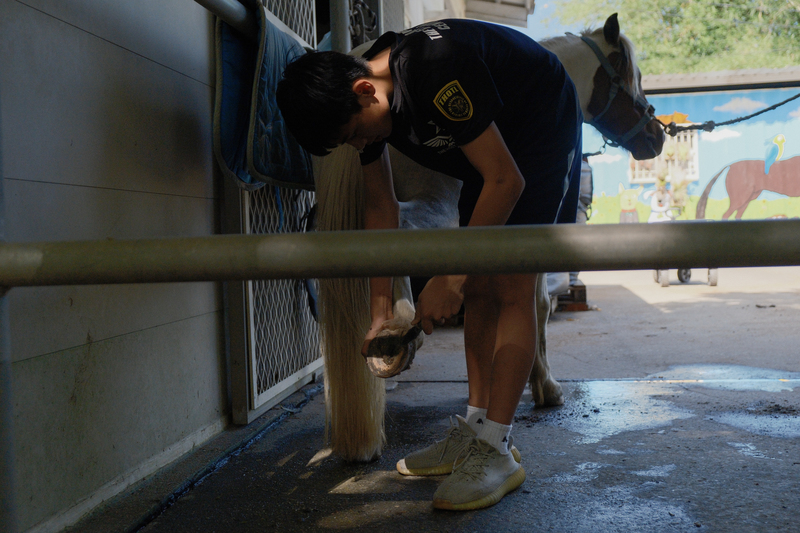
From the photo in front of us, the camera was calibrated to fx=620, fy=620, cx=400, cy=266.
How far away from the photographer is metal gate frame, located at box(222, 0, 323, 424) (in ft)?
7.44

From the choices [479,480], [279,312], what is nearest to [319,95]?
[479,480]

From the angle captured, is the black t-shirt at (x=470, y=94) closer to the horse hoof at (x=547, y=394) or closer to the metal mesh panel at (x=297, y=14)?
the horse hoof at (x=547, y=394)

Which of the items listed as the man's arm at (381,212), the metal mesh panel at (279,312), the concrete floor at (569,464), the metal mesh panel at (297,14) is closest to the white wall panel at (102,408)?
the concrete floor at (569,464)

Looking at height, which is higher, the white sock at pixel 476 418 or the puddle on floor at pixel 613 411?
the white sock at pixel 476 418

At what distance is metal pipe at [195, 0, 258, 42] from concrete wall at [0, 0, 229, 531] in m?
0.19

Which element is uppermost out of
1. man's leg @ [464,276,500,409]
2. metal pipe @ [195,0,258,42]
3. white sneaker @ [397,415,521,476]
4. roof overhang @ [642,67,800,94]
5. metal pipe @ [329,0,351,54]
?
roof overhang @ [642,67,800,94]

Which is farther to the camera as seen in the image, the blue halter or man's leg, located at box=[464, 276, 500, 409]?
the blue halter

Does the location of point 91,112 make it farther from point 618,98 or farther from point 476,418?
point 618,98

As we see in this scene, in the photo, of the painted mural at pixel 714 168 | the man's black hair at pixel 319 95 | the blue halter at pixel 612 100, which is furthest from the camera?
the painted mural at pixel 714 168

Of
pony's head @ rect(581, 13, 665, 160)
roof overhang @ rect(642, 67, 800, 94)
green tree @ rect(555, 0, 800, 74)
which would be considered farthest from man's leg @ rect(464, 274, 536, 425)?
green tree @ rect(555, 0, 800, 74)

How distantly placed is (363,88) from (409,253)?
2.15ft

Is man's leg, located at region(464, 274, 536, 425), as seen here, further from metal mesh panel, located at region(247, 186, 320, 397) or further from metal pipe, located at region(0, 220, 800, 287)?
metal mesh panel, located at region(247, 186, 320, 397)

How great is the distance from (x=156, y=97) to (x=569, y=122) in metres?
1.21

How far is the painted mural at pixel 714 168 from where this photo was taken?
1336 cm
